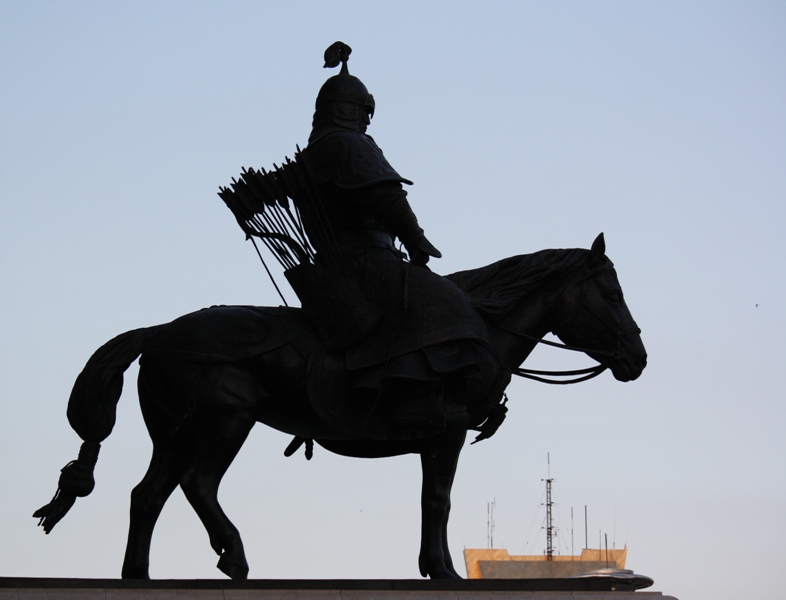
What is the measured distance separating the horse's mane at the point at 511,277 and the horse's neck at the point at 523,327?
0.31 ft

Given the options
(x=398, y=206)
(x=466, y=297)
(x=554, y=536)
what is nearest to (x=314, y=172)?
(x=398, y=206)

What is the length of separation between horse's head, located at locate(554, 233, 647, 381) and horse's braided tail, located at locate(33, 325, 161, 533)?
12.9ft

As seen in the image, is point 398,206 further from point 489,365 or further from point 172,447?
point 172,447

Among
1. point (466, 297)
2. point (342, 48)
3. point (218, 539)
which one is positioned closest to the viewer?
point (218, 539)

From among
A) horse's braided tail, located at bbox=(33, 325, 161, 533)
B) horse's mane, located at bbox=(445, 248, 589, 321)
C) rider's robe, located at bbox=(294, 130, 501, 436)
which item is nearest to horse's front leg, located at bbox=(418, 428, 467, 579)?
rider's robe, located at bbox=(294, 130, 501, 436)

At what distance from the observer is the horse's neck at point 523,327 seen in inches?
538

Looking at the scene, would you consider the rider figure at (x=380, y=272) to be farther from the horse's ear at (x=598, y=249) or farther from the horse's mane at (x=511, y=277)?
the horse's ear at (x=598, y=249)

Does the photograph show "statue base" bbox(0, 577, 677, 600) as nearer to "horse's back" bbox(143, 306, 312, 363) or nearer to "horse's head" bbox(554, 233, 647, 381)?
"horse's back" bbox(143, 306, 312, 363)

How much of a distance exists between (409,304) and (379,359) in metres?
0.58

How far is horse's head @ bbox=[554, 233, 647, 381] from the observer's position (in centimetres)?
1379

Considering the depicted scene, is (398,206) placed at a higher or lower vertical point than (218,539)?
higher

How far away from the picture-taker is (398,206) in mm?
13594

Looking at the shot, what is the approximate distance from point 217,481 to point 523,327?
3175 millimetres

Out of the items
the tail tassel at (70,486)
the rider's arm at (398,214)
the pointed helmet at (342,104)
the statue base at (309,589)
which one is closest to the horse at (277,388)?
the tail tassel at (70,486)
